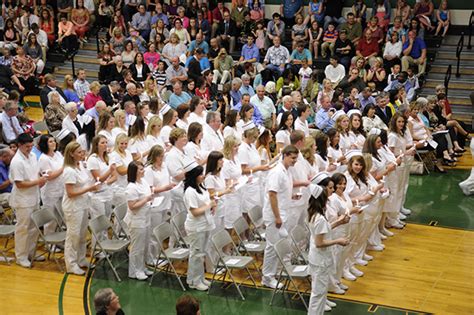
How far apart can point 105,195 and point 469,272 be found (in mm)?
5474

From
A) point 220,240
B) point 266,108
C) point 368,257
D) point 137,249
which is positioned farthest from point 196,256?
point 266,108

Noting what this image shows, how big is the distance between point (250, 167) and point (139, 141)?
1.85 metres

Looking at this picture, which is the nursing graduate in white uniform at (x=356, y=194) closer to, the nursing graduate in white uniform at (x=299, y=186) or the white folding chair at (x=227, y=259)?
the nursing graduate in white uniform at (x=299, y=186)

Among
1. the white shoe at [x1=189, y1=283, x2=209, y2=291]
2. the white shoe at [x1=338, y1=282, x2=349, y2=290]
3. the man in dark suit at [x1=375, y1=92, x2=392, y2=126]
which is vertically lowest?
the white shoe at [x1=189, y1=283, x2=209, y2=291]

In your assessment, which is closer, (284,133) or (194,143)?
(194,143)

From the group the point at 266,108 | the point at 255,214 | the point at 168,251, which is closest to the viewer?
the point at 168,251

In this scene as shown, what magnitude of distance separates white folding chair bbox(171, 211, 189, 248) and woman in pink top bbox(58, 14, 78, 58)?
515 inches

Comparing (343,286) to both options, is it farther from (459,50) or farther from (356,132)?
(459,50)

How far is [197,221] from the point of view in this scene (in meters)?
10.2

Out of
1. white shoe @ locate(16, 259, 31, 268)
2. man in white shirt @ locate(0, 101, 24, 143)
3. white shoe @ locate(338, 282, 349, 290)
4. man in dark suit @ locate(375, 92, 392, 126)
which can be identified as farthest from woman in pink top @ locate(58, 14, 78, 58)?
white shoe @ locate(338, 282, 349, 290)

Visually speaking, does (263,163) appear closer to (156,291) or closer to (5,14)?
(156,291)

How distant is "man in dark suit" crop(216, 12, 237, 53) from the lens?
2186 centimetres

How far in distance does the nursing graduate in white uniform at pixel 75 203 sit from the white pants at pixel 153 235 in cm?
92

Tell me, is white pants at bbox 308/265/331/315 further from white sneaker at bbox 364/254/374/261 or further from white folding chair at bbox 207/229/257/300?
white sneaker at bbox 364/254/374/261
